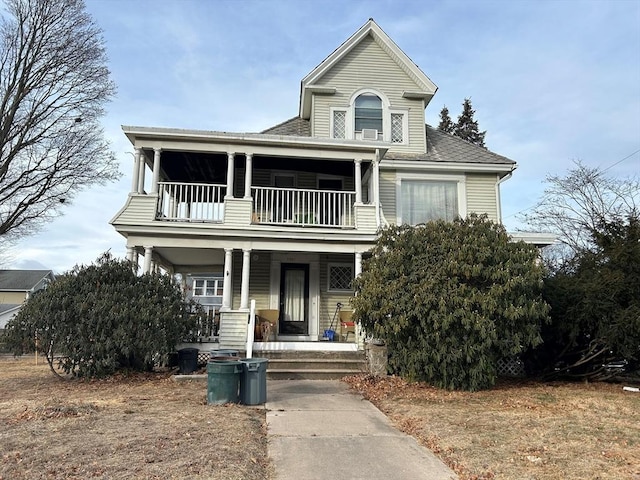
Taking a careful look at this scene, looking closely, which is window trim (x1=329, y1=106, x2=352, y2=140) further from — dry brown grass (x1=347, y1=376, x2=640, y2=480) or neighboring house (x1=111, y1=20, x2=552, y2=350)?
dry brown grass (x1=347, y1=376, x2=640, y2=480)

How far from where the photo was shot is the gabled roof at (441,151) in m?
14.2

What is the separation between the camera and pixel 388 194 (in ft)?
46.3

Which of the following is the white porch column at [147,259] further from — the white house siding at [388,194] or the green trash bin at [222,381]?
the white house siding at [388,194]

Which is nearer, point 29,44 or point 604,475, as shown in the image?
point 604,475

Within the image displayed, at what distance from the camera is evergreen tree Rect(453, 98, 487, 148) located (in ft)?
116

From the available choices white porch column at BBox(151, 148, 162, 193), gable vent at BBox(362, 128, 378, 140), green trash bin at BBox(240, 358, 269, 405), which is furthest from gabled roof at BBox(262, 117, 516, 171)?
green trash bin at BBox(240, 358, 269, 405)

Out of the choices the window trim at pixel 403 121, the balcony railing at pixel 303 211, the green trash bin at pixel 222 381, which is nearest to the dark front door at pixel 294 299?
the balcony railing at pixel 303 211

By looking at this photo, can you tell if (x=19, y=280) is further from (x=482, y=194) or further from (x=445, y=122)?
(x=482, y=194)

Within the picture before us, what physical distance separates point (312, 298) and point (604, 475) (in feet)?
33.1

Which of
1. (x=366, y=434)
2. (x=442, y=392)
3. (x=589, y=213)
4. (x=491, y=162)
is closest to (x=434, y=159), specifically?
(x=491, y=162)

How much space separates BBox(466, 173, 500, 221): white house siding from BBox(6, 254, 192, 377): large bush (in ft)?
31.1

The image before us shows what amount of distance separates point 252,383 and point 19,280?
5035cm

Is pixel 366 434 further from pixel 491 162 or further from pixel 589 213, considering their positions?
pixel 589 213

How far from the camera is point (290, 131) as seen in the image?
50.6 ft
